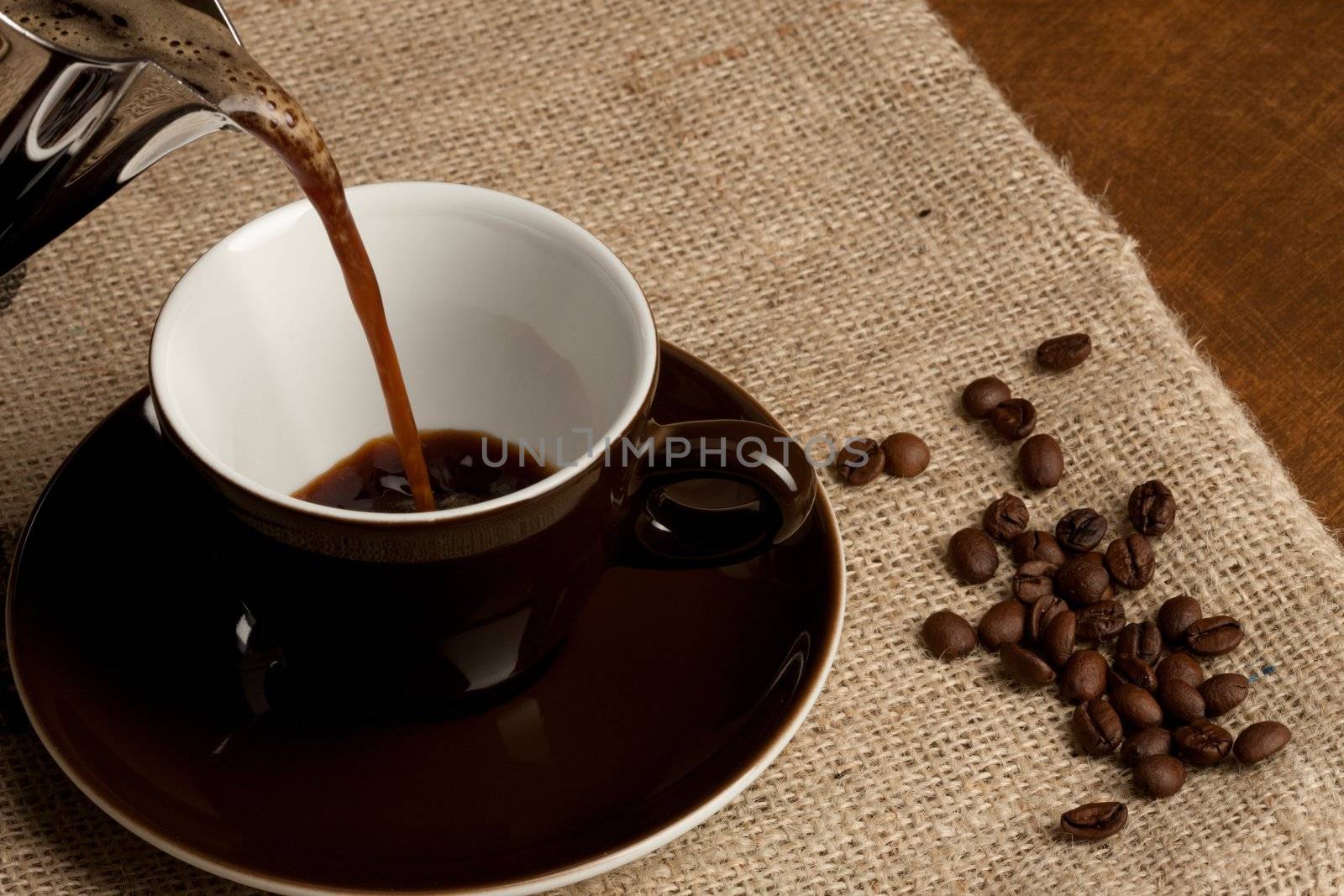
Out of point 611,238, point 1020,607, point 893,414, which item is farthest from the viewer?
point 611,238

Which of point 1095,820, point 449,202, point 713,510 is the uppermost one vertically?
point 449,202

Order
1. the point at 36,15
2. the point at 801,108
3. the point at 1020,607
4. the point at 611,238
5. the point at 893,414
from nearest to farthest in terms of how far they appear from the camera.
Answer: the point at 36,15, the point at 1020,607, the point at 893,414, the point at 611,238, the point at 801,108

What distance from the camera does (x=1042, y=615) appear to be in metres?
1.20

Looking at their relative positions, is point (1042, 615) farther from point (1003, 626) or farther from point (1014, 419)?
point (1014, 419)

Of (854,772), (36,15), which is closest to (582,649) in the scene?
(854,772)

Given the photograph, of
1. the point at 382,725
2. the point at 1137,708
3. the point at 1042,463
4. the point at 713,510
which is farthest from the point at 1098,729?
the point at 382,725

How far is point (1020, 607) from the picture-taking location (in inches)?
47.3

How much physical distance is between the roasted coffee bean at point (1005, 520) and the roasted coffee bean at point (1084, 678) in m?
0.14

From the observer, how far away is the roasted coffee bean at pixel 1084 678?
1.16m

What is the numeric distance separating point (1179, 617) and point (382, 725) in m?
0.68

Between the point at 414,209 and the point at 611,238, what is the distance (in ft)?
1.65

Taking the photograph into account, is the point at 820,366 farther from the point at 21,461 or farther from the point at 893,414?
the point at 21,461

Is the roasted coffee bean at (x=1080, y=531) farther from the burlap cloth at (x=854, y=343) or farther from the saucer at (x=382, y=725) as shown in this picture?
the saucer at (x=382, y=725)

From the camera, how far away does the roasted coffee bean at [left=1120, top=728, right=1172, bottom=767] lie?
1.12 m
